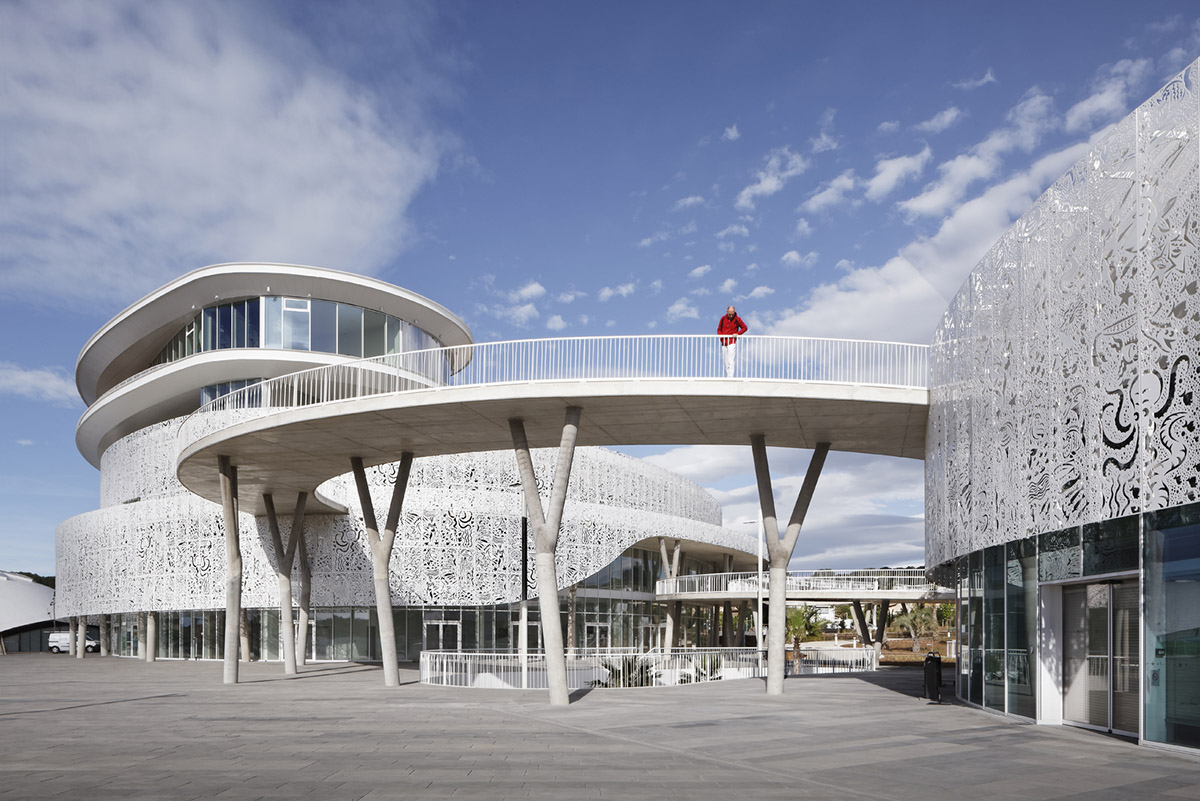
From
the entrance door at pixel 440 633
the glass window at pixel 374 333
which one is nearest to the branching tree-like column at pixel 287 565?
the entrance door at pixel 440 633

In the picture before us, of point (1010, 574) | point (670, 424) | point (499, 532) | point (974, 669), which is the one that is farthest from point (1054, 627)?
point (499, 532)

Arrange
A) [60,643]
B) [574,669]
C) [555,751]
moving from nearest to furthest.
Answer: [555,751], [574,669], [60,643]

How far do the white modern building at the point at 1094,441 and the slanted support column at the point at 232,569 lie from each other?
1802cm

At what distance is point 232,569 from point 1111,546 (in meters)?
21.7

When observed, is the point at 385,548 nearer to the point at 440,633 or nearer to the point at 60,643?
the point at 440,633

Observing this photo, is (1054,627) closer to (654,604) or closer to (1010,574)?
(1010,574)

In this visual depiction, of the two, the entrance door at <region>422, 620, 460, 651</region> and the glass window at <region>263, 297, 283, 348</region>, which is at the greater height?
the glass window at <region>263, 297, 283, 348</region>

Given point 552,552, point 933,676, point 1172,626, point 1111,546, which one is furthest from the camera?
point 552,552

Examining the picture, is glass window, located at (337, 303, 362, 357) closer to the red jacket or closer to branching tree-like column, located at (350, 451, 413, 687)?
branching tree-like column, located at (350, 451, 413, 687)

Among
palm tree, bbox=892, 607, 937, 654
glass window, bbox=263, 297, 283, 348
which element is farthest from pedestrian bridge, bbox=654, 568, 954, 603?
palm tree, bbox=892, 607, 937, 654

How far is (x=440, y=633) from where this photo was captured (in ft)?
131

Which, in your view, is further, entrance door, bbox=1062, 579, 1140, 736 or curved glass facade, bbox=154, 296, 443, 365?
curved glass facade, bbox=154, 296, 443, 365

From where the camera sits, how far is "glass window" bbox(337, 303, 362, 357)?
42.6 meters

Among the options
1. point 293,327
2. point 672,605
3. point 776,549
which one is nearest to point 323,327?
point 293,327
